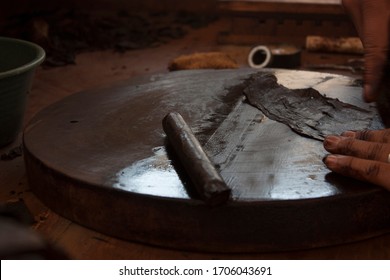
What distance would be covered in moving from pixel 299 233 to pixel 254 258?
156mm

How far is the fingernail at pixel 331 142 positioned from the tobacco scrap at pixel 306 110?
0.14 metres

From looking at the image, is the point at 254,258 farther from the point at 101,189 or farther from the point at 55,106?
the point at 55,106

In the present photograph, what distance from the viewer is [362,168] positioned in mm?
1782

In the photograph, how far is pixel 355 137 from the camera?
2.03 meters

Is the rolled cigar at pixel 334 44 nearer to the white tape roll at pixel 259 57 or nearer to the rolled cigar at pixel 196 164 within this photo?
the white tape roll at pixel 259 57

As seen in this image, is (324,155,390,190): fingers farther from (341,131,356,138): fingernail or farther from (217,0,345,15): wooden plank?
(217,0,345,15): wooden plank

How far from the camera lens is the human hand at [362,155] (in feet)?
5.80

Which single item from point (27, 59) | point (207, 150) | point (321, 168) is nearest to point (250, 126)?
point (207, 150)

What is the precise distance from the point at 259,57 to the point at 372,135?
2.09 m

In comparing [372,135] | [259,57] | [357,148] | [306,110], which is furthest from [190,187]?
[259,57]

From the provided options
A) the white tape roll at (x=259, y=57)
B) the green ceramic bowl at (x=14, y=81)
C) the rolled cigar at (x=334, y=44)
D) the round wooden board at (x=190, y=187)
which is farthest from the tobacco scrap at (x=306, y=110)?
the rolled cigar at (x=334, y=44)

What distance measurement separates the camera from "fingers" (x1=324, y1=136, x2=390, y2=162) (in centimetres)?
186

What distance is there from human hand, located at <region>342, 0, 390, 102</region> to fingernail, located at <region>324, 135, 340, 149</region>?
0.62 ft

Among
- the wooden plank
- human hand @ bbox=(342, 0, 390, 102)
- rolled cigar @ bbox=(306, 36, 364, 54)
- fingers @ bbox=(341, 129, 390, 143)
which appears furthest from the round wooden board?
the wooden plank
